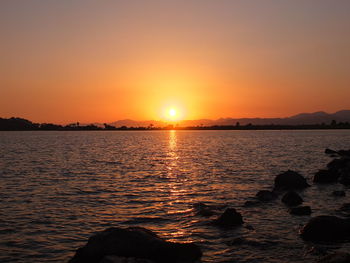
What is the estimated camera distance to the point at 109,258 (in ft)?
37.7

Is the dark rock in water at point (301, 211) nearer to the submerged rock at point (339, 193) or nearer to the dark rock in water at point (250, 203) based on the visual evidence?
the dark rock in water at point (250, 203)

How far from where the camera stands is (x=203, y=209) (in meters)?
21.7

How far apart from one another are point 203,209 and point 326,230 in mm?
7653

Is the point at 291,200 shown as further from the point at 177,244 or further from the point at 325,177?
the point at 177,244

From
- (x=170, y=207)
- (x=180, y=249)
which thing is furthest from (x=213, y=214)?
(x=180, y=249)

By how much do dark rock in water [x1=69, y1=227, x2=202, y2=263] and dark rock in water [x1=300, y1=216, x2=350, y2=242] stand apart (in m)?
6.20

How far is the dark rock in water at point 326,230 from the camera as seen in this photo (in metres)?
16.1

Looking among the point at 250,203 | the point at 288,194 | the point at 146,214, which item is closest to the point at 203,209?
the point at 146,214

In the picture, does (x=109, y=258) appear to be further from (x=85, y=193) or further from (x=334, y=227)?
(x=85, y=193)

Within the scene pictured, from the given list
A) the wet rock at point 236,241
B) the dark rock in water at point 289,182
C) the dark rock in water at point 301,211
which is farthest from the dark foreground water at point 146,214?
the dark rock in water at point 289,182

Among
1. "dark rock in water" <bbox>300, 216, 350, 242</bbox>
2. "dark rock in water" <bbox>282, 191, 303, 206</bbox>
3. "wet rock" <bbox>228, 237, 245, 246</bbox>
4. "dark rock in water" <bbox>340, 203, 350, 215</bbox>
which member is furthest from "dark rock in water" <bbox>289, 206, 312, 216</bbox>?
"wet rock" <bbox>228, 237, 245, 246</bbox>

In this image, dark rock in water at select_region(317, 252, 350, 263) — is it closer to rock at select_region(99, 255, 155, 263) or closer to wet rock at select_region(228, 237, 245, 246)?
wet rock at select_region(228, 237, 245, 246)

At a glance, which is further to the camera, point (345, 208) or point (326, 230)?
point (345, 208)

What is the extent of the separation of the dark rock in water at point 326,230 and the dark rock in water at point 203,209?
6028 millimetres
